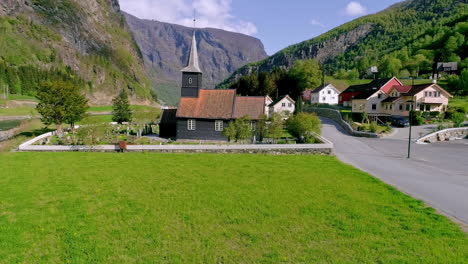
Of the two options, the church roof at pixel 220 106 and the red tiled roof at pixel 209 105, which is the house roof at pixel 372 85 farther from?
the red tiled roof at pixel 209 105

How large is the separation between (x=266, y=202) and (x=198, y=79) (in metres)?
24.4

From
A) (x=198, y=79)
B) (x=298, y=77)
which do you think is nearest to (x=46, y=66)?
(x=298, y=77)

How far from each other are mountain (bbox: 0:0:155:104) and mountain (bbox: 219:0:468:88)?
75398 millimetres

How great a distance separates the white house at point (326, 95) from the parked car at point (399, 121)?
84.4ft

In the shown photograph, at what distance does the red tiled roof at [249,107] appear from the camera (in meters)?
32.5

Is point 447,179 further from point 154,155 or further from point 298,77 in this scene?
point 298,77

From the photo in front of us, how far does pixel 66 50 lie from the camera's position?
136625 millimetres

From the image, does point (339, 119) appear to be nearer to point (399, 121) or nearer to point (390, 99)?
point (399, 121)

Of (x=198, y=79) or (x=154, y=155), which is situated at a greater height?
(x=198, y=79)

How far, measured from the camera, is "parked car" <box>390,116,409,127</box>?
37844 mm

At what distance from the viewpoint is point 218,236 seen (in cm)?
958

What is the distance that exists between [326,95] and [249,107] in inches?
1527

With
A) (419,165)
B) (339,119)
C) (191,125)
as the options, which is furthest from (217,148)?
(339,119)

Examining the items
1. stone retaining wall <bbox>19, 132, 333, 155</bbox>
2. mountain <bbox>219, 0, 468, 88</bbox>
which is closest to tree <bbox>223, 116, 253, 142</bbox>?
stone retaining wall <bbox>19, 132, 333, 155</bbox>
